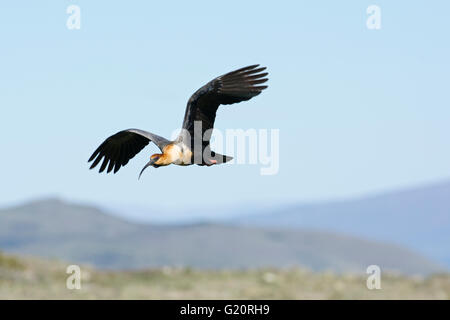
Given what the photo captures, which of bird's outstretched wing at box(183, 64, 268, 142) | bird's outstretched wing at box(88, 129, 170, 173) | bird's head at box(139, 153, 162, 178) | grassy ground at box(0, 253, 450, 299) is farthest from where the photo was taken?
grassy ground at box(0, 253, 450, 299)

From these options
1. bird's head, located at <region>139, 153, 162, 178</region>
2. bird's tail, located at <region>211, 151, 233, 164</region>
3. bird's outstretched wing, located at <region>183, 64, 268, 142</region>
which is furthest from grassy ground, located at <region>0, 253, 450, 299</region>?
bird's head, located at <region>139, 153, 162, 178</region>

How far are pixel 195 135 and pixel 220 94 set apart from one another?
118 cm

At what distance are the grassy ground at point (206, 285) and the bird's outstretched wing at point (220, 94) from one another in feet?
46.4

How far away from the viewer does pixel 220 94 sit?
22.0 feet

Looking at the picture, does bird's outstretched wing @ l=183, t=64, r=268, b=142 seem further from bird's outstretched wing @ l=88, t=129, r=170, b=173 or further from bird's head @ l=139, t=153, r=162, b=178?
bird's outstretched wing @ l=88, t=129, r=170, b=173

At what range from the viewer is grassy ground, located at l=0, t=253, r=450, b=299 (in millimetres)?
20859

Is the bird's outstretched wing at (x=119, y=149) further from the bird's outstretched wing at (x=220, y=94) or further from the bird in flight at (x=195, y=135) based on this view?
the bird's outstretched wing at (x=220, y=94)

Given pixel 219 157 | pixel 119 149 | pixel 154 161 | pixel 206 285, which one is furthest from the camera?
pixel 206 285

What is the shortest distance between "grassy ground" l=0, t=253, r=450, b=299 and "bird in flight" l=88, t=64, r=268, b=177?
13305 millimetres

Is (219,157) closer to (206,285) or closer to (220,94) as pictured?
(220,94)

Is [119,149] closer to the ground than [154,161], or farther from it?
farther from it

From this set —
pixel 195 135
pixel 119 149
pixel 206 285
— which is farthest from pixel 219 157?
pixel 206 285
